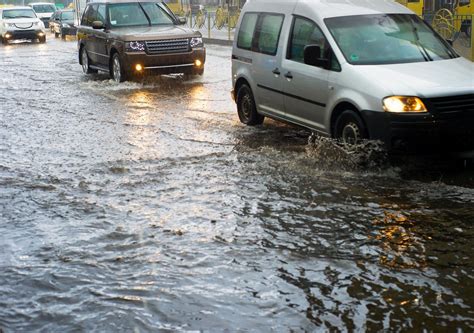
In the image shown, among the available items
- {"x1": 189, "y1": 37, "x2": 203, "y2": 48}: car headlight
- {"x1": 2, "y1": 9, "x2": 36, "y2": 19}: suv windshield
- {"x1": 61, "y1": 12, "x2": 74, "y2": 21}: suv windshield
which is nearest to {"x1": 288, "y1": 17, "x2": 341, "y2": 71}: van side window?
{"x1": 189, "y1": 37, "x2": 203, "y2": 48}: car headlight

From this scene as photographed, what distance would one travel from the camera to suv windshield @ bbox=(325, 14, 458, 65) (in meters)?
8.10

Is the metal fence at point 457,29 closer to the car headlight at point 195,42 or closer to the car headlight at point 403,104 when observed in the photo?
the car headlight at point 195,42

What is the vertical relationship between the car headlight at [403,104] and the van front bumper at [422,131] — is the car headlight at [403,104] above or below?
above

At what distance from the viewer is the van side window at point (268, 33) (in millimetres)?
9430

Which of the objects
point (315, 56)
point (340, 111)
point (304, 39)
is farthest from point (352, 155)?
point (304, 39)

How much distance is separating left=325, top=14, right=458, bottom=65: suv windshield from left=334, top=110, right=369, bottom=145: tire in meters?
0.61

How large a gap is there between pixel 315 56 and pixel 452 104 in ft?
5.73

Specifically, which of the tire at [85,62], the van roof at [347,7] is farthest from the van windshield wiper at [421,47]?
the tire at [85,62]

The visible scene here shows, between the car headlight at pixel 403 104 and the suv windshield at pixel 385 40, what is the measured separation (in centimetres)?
83

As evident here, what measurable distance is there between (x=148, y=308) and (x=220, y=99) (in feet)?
31.3

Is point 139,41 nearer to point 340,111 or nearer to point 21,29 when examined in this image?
point 340,111

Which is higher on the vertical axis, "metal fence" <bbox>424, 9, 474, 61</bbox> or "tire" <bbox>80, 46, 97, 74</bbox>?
"metal fence" <bbox>424, 9, 474, 61</bbox>

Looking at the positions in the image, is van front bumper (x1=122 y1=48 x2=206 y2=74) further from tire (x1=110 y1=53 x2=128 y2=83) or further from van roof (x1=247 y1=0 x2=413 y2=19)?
van roof (x1=247 y1=0 x2=413 y2=19)

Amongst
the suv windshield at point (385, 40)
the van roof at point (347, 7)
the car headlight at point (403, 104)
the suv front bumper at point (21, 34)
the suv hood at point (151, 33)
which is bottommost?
the suv front bumper at point (21, 34)
